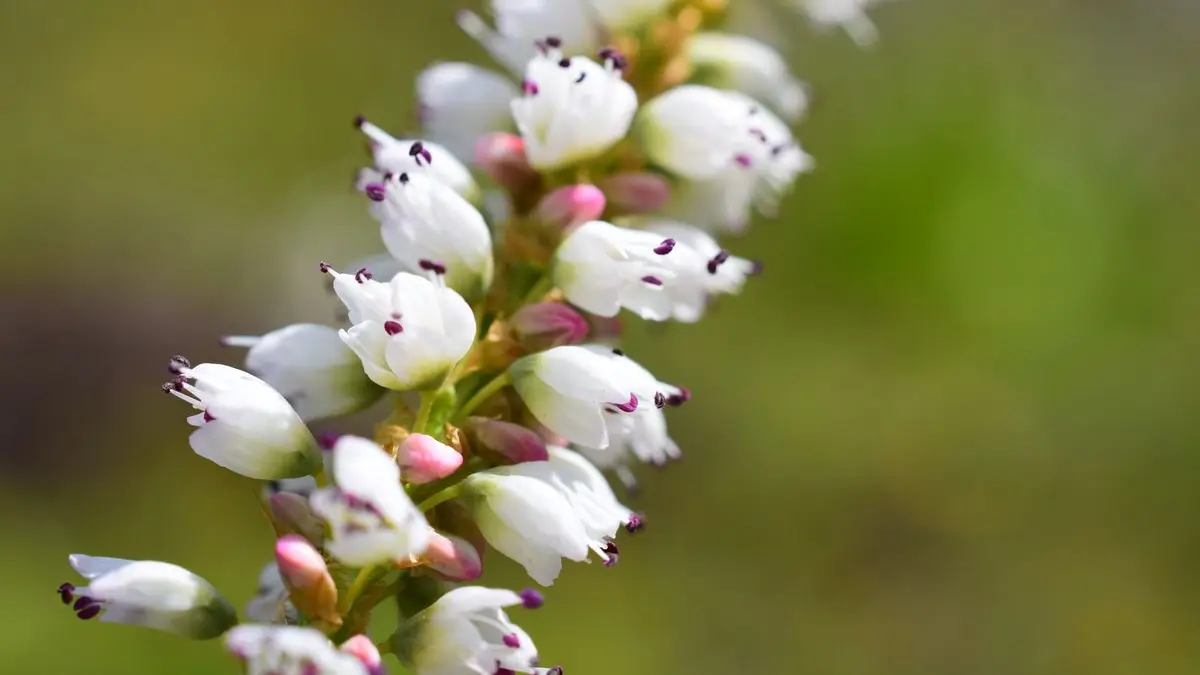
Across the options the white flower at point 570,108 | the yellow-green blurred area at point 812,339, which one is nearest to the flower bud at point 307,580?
the white flower at point 570,108

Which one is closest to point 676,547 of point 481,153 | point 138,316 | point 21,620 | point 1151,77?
point 21,620

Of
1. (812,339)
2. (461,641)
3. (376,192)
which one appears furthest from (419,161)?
(812,339)

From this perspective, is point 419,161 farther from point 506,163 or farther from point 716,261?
point 716,261

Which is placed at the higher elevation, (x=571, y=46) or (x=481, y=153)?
(x=571, y=46)

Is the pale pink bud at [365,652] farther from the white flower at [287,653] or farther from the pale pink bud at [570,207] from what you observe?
the pale pink bud at [570,207]

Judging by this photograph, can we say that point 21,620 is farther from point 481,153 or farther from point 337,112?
point 337,112

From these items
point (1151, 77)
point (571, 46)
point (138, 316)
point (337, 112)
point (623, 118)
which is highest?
point (1151, 77)

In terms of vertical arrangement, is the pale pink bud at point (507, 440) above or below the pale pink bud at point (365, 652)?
above
